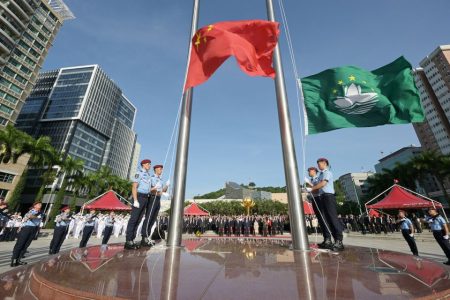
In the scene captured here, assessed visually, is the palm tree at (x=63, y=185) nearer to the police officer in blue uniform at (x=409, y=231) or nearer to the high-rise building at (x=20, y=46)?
the high-rise building at (x=20, y=46)

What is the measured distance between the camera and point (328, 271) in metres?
3.43

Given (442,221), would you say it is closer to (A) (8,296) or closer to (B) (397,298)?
(B) (397,298)

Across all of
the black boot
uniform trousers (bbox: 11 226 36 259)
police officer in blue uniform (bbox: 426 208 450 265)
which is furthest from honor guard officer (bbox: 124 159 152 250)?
police officer in blue uniform (bbox: 426 208 450 265)

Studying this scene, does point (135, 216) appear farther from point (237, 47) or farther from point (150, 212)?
point (237, 47)

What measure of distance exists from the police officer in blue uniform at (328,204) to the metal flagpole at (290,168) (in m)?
0.59

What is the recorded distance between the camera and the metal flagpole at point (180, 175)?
609cm

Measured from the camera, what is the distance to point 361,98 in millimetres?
7164

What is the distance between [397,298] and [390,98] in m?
6.48

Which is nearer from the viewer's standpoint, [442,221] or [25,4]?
[442,221]

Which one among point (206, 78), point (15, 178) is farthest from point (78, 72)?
point (206, 78)

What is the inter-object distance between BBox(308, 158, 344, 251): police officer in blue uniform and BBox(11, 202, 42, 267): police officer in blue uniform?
26.3 ft

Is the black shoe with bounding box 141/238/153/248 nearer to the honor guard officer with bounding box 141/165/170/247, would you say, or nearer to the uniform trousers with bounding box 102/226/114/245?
the honor guard officer with bounding box 141/165/170/247

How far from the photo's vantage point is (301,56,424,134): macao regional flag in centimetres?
695

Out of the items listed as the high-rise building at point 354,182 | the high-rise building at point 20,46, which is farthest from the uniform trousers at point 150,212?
the high-rise building at point 354,182
